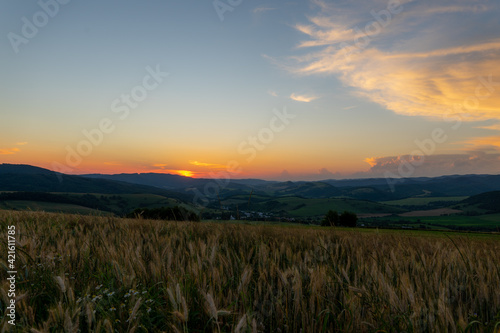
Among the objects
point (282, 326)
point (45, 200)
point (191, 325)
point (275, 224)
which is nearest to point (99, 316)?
point (191, 325)

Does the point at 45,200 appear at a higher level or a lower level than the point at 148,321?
lower

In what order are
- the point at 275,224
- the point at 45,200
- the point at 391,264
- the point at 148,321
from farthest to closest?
1. the point at 45,200
2. the point at 275,224
3. the point at 391,264
4. the point at 148,321

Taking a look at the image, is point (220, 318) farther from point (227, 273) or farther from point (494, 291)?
point (494, 291)

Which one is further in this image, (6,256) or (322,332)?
(6,256)

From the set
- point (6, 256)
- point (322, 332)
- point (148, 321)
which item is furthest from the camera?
point (6, 256)

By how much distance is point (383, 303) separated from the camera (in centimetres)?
209

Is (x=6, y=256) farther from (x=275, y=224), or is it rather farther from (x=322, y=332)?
(x=275, y=224)

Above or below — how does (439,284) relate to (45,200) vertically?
above

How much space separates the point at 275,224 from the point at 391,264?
5.89m

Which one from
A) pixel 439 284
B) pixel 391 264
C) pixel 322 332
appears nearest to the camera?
pixel 322 332

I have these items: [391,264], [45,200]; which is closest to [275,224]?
[391,264]

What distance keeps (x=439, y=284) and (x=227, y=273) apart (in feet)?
6.31

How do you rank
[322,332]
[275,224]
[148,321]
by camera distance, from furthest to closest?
[275,224] < [148,321] < [322,332]

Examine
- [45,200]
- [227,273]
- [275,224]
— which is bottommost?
[45,200]
